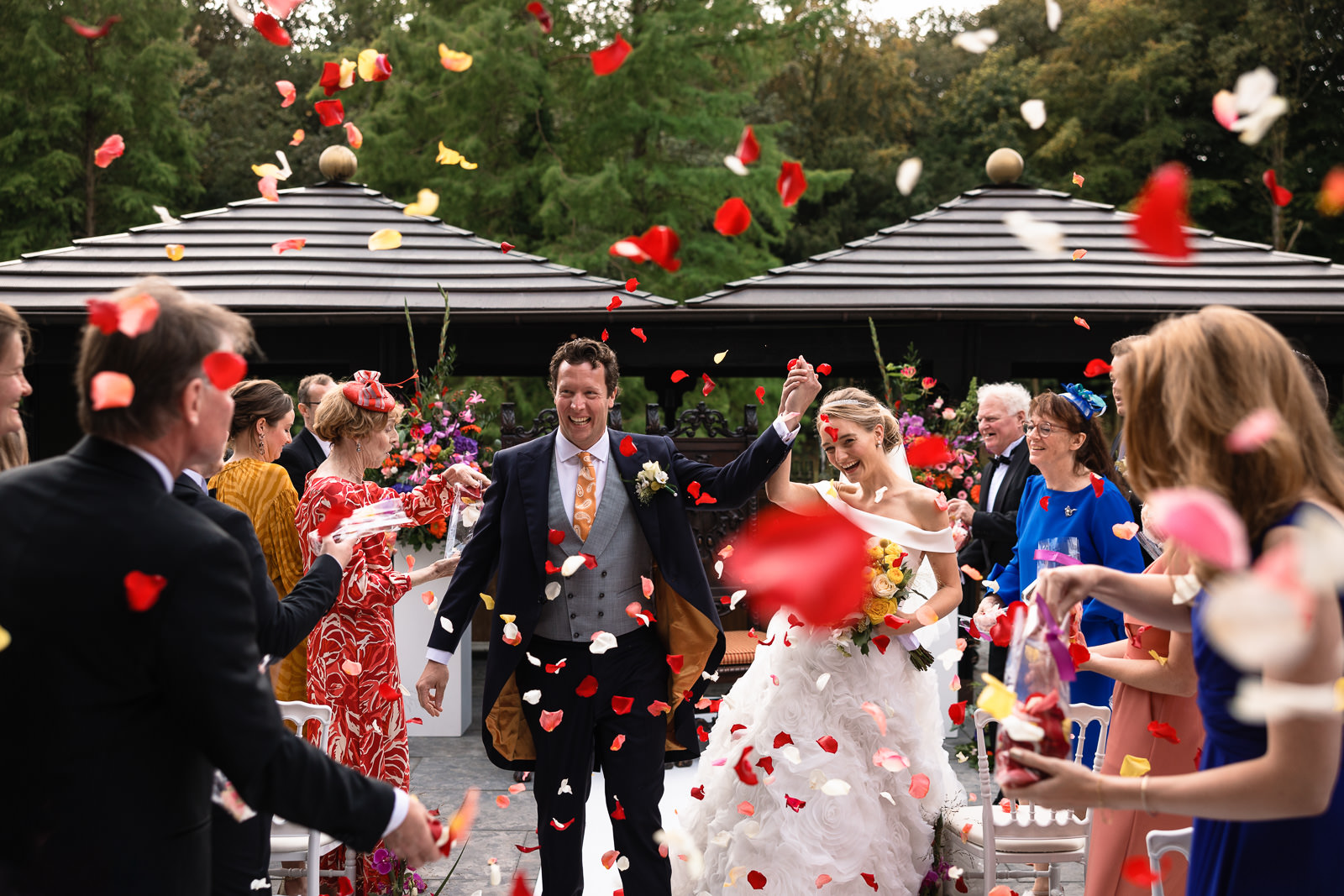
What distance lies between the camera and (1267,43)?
21.5 m

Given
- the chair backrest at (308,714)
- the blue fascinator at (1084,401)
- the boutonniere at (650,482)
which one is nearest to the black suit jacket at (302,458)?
the chair backrest at (308,714)

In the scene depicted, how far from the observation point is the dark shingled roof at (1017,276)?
8.70 m

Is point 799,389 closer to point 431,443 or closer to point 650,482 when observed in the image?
point 650,482

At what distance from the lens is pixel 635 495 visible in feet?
13.0

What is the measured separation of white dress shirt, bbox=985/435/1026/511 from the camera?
6164 mm

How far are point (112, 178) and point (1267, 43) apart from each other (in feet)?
76.3

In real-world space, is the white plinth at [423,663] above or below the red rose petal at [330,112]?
below

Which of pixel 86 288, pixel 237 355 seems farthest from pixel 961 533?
pixel 86 288

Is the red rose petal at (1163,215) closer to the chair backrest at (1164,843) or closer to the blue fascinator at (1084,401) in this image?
the chair backrest at (1164,843)

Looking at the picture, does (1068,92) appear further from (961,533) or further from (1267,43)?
(961,533)

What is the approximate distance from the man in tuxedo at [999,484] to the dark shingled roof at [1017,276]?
2.33 metres

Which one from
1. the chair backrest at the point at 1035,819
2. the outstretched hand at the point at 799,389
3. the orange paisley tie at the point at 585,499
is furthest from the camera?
the orange paisley tie at the point at 585,499

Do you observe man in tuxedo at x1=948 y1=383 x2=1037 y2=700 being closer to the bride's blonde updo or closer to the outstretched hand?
the bride's blonde updo

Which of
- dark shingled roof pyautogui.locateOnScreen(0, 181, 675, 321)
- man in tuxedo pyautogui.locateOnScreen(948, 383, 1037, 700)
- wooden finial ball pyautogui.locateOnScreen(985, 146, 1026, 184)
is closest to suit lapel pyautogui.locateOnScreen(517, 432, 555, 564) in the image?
man in tuxedo pyautogui.locateOnScreen(948, 383, 1037, 700)
